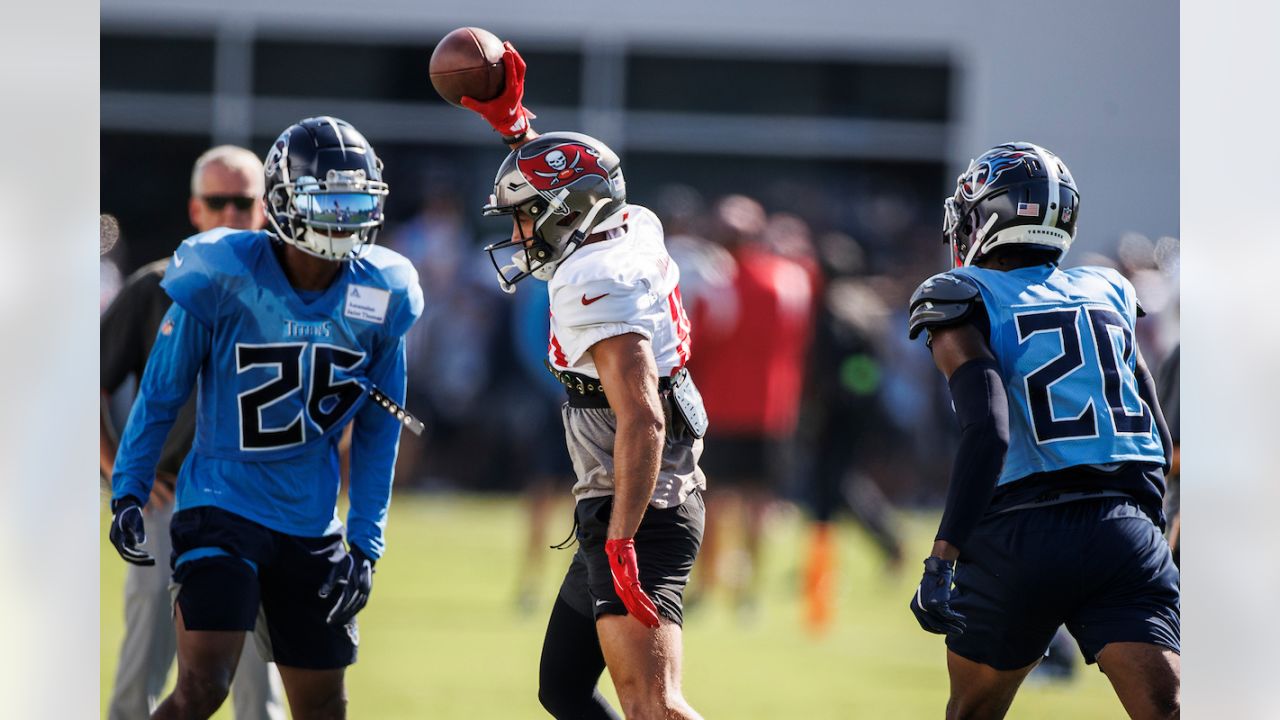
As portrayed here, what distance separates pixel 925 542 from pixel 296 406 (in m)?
9.41

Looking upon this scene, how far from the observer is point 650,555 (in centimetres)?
431

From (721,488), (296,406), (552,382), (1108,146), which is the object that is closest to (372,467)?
(296,406)

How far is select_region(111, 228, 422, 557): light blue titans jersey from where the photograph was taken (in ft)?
14.9

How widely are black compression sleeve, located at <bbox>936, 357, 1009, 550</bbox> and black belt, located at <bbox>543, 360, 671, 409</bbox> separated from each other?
31.2 inches

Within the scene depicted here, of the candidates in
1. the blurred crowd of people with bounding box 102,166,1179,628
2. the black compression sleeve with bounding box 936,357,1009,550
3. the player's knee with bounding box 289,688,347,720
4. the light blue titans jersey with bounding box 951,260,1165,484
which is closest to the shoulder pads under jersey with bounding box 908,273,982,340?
the light blue titans jersey with bounding box 951,260,1165,484

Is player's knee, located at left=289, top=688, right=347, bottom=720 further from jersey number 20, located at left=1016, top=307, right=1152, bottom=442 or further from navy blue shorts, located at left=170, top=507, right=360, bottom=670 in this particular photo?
jersey number 20, located at left=1016, top=307, right=1152, bottom=442

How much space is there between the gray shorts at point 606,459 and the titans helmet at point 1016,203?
0.99 m

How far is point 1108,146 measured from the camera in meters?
16.4

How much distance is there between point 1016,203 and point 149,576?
307 centimetres

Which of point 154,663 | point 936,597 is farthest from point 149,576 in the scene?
point 936,597

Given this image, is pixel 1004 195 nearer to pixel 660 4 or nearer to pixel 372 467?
pixel 372 467

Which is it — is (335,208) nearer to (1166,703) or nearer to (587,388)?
(587,388)
